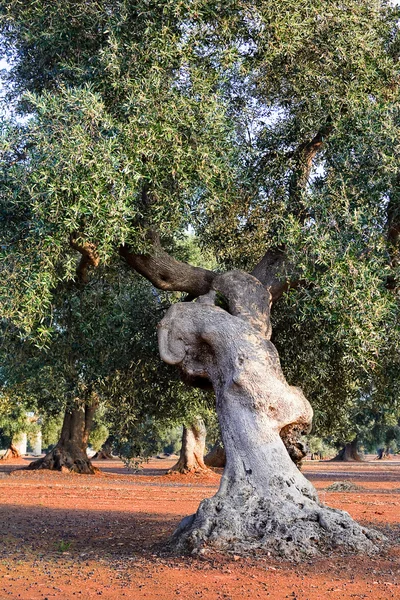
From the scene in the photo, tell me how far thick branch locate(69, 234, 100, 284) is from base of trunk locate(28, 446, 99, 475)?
22.4m

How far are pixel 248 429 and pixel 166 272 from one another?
11.0 feet

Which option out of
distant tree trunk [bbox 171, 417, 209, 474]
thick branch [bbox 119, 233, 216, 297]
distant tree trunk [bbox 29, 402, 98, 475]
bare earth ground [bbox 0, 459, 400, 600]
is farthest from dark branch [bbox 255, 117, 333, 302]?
distant tree trunk [bbox 171, 417, 209, 474]

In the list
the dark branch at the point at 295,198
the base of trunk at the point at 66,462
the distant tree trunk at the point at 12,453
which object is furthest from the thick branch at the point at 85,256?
the distant tree trunk at the point at 12,453

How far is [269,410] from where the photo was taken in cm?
1132

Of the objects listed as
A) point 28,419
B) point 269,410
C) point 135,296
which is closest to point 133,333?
point 135,296

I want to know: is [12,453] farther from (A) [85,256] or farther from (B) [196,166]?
(B) [196,166]

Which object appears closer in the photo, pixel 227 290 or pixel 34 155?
pixel 34 155

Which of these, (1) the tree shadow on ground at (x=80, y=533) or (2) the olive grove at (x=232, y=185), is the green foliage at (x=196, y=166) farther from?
(1) the tree shadow on ground at (x=80, y=533)

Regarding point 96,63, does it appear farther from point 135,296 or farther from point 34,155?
point 135,296

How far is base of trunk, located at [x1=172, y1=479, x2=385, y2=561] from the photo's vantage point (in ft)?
32.9

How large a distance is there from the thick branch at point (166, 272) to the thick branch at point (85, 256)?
55 cm

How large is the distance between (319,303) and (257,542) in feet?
→ 11.9

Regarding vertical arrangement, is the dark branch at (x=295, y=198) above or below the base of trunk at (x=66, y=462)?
above

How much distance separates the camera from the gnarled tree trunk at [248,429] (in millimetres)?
10234
